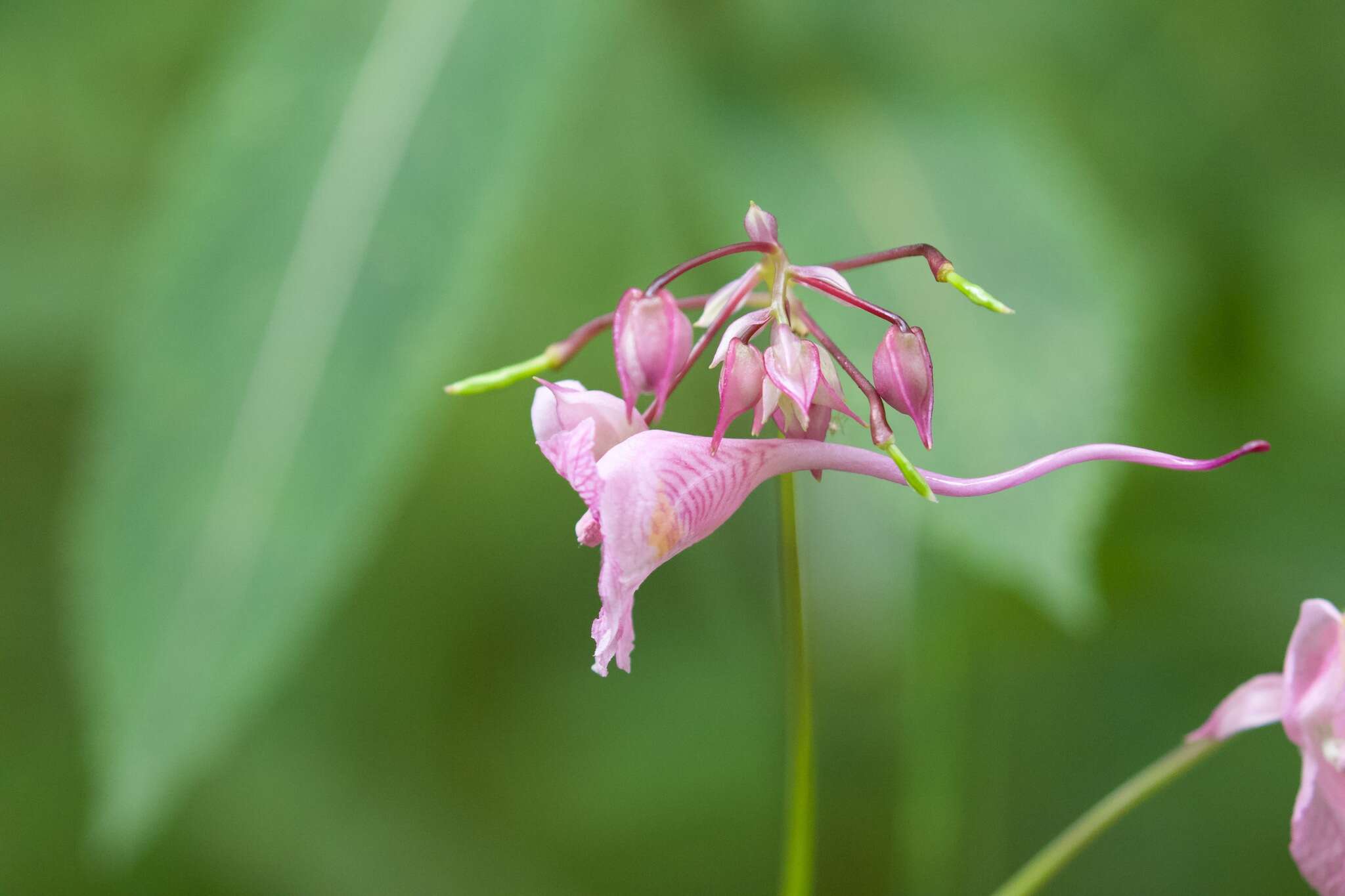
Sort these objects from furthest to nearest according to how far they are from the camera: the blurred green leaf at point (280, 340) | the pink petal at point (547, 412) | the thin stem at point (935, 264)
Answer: the blurred green leaf at point (280, 340) → the pink petal at point (547, 412) → the thin stem at point (935, 264)

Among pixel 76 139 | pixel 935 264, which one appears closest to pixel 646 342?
pixel 935 264

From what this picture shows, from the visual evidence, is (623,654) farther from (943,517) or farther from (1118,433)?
(1118,433)

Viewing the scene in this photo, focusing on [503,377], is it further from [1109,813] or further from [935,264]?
[1109,813]

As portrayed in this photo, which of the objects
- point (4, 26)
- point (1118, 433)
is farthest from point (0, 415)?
point (1118, 433)

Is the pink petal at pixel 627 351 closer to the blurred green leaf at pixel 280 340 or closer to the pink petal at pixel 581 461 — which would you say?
the pink petal at pixel 581 461

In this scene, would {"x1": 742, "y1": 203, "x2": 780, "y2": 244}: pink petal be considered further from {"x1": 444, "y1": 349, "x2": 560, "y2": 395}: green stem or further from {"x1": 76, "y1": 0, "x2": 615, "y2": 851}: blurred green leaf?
{"x1": 76, "y1": 0, "x2": 615, "y2": 851}: blurred green leaf

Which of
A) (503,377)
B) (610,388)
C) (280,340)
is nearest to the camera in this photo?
(503,377)

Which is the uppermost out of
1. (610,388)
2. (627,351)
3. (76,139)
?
(76,139)

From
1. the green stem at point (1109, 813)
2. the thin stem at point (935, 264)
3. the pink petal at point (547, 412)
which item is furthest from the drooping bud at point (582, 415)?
the green stem at point (1109, 813)
